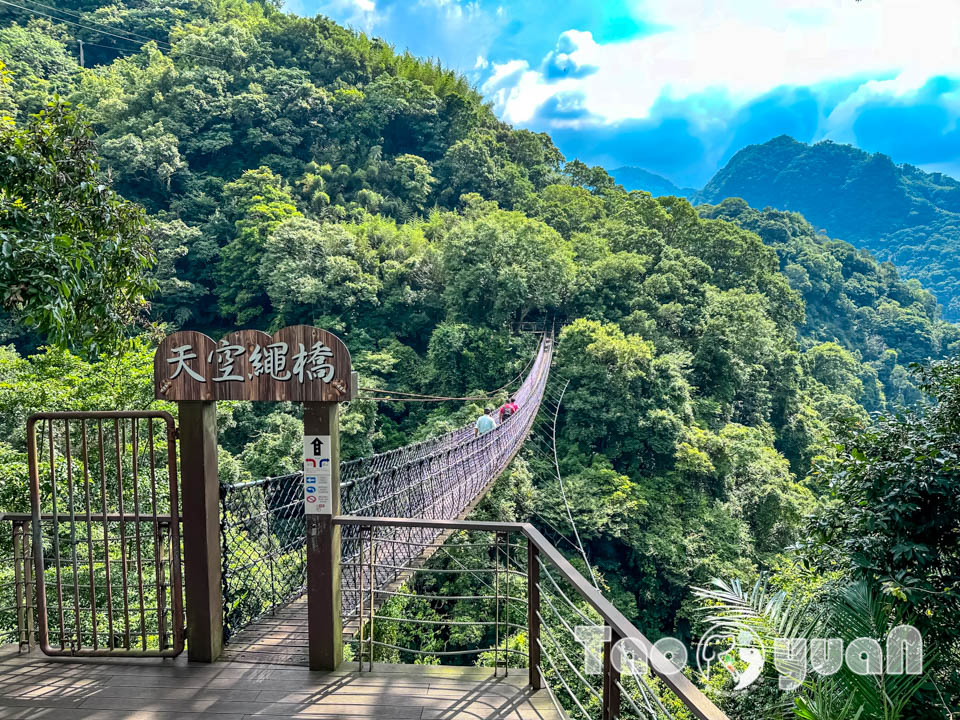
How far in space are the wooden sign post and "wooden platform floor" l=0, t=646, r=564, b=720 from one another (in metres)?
0.09

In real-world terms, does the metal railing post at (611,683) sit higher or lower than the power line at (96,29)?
lower

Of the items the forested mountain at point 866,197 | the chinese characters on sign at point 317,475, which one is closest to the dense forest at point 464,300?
the chinese characters on sign at point 317,475

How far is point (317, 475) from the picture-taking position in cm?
150

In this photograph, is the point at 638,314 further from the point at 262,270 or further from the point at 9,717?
the point at 9,717

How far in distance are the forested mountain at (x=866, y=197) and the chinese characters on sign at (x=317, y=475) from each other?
3571 centimetres

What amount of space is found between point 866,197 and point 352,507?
149ft

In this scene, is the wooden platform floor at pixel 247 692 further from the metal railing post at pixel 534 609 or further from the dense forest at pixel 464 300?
the dense forest at pixel 464 300

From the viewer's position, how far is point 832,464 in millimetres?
2758

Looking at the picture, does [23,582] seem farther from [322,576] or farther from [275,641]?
[322,576]

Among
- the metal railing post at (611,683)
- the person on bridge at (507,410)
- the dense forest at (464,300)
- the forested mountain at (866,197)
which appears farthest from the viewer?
the forested mountain at (866,197)

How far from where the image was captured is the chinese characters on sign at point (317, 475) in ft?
4.87

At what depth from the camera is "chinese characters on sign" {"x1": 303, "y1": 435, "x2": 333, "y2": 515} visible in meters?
1.48

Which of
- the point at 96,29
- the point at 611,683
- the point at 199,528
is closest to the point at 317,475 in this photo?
the point at 199,528

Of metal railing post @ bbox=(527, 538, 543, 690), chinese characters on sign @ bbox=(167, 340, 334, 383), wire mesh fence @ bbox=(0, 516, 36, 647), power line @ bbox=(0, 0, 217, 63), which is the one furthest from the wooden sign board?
power line @ bbox=(0, 0, 217, 63)
